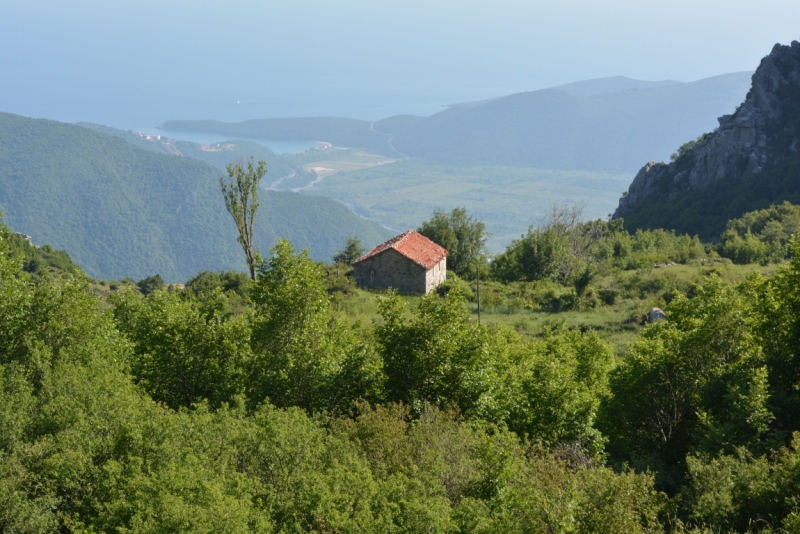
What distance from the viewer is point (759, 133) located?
82.9 m

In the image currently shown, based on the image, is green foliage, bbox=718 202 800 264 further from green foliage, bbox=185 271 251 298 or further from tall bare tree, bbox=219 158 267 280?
green foliage, bbox=185 271 251 298

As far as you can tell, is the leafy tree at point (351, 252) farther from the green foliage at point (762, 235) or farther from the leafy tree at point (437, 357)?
the leafy tree at point (437, 357)

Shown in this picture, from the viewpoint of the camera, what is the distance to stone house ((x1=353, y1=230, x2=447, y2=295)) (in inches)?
1842

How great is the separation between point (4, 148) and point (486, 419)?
172 meters

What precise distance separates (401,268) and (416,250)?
189 cm

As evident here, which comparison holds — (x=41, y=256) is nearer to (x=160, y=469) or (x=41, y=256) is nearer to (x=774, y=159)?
(x=160, y=469)

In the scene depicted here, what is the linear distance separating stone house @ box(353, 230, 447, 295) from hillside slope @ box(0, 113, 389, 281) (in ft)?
321

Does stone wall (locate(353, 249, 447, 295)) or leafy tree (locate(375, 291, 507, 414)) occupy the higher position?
leafy tree (locate(375, 291, 507, 414))

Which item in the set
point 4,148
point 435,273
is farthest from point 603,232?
point 4,148

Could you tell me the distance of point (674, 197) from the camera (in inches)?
3477

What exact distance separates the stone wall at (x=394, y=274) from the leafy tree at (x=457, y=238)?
8.28 metres

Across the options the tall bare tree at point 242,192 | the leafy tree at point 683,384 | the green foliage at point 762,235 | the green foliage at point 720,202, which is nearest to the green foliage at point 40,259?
the tall bare tree at point 242,192

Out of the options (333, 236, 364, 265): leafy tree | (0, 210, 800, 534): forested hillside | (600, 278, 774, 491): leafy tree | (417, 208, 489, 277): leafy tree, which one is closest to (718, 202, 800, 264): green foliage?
(417, 208, 489, 277): leafy tree

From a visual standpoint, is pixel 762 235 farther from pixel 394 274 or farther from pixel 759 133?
pixel 394 274
